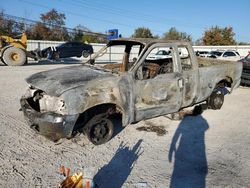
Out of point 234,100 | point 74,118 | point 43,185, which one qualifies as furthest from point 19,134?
point 234,100

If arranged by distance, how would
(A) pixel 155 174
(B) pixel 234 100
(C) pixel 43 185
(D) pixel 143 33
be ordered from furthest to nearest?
(D) pixel 143 33 → (B) pixel 234 100 → (A) pixel 155 174 → (C) pixel 43 185

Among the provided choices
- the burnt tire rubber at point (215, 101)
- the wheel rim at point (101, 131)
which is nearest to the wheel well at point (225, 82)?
the burnt tire rubber at point (215, 101)

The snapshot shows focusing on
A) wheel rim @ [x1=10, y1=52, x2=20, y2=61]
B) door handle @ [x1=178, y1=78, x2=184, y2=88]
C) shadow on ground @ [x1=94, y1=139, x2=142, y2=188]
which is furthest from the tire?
shadow on ground @ [x1=94, y1=139, x2=142, y2=188]

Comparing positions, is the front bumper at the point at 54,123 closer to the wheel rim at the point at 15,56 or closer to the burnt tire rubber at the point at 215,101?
the burnt tire rubber at the point at 215,101

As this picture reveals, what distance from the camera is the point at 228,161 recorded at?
4.70 meters

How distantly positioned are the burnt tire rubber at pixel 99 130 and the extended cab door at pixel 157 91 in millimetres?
602

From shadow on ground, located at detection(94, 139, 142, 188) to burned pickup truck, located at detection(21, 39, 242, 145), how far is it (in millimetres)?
518

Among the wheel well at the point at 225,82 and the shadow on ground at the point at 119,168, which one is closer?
the shadow on ground at the point at 119,168

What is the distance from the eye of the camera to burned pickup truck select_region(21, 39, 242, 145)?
15.2ft

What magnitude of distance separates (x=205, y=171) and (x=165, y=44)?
2.88 meters

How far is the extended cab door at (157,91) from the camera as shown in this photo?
5.43m

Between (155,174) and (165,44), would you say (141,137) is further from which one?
(165,44)

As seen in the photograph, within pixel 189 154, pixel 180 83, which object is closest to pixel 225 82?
pixel 180 83

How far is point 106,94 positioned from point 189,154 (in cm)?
176
